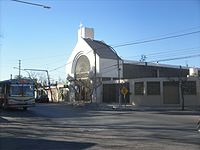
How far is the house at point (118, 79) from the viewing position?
176 ft

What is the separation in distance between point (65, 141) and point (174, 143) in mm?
4019

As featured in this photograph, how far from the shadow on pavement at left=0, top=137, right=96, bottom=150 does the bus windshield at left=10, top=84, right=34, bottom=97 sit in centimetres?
2095

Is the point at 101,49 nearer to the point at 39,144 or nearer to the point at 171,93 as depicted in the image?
the point at 171,93

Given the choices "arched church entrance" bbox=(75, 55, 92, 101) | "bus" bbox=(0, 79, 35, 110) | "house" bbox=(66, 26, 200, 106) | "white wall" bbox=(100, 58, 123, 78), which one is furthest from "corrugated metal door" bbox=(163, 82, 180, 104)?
"bus" bbox=(0, 79, 35, 110)

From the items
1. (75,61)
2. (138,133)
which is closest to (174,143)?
(138,133)

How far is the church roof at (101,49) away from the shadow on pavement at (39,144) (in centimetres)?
5613

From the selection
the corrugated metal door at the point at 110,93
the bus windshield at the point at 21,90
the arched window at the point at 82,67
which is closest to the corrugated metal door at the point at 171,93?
the corrugated metal door at the point at 110,93

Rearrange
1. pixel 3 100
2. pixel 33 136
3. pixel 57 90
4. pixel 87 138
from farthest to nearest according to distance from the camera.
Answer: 1. pixel 57 90
2. pixel 3 100
3. pixel 33 136
4. pixel 87 138

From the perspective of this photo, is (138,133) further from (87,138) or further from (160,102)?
(160,102)

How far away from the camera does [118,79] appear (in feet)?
206

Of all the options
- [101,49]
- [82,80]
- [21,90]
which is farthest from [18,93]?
Result: [101,49]

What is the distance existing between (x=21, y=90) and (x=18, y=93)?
396 millimetres

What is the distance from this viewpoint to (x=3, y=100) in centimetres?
3822

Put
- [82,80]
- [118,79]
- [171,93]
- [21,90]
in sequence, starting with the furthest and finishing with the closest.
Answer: [82,80] < [118,79] < [171,93] < [21,90]
